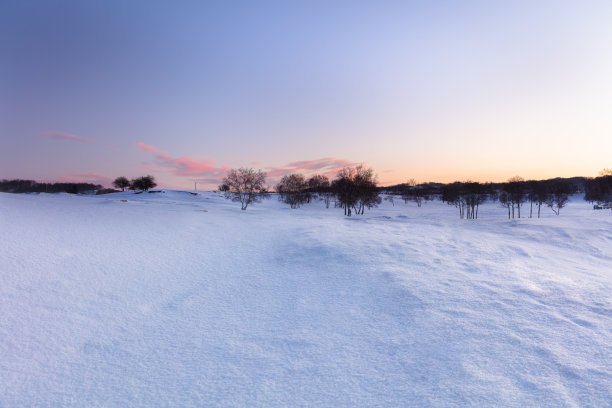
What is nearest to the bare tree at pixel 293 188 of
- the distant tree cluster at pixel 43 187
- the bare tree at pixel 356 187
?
the bare tree at pixel 356 187

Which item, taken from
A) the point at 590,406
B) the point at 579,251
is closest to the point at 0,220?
the point at 590,406

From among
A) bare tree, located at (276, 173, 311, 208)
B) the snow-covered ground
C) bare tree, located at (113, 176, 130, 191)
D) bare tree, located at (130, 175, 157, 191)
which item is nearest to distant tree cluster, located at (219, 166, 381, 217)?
bare tree, located at (276, 173, 311, 208)

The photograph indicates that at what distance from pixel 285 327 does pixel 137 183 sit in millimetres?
117385

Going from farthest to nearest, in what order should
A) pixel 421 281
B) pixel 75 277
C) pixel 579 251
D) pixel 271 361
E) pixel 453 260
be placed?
pixel 579 251 → pixel 453 260 → pixel 421 281 → pixel 75 277 → pixel 271 361

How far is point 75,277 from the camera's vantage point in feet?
24.5

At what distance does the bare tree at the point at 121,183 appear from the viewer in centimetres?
10475

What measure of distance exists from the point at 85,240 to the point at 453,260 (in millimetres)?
15057

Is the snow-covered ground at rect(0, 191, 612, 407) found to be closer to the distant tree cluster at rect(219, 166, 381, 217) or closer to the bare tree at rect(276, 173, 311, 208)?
the distant tree cluster at rect(219, 166, 381, 217)

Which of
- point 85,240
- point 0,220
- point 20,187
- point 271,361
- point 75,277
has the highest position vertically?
point 20,187

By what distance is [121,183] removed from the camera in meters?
106

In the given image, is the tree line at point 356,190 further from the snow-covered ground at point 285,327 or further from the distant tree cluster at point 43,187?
the snow-covered ground at point 285,327

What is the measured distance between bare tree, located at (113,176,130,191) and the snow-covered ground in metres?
114

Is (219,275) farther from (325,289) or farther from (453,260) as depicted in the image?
(453,260)

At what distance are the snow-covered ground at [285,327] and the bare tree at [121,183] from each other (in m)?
114
